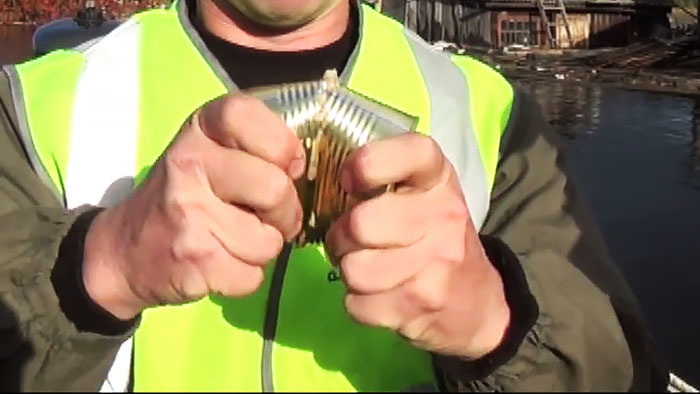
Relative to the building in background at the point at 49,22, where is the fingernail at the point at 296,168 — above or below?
above

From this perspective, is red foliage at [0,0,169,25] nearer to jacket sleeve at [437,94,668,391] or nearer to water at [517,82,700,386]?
water at [517,82,700,386]

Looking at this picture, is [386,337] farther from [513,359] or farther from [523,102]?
[523,102]

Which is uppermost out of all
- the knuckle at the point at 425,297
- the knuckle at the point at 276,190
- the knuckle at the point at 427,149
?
the knuckle at the point at 427,149

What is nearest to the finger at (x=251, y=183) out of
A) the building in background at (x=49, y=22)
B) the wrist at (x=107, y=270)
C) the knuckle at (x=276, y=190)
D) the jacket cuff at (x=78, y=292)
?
the knuckle at (x=276, y=190)

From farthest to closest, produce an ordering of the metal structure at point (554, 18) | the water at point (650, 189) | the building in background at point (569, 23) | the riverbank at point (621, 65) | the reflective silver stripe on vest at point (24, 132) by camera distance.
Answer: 1. the building in background at point (569, 23)
2. the metal structure at point (554, 18)
3. the riverbank at point (621, 65)
4. the water at point (650, 189)
5. the reflective silver stripe on vest at point (24, 132)

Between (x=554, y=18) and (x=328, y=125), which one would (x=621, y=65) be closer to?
(x=554, y=18)

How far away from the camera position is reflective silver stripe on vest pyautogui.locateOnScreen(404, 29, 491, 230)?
1885 millimetres

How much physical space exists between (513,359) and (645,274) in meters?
7.20

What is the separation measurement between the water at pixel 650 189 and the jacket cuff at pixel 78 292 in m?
1.84

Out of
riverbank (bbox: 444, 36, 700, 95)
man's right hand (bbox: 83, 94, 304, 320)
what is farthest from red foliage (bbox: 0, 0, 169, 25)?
man's right hand (bbox: 83, 94, 304, 320)

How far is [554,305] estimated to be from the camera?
1.62 meters

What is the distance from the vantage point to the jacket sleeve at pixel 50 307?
1.48 metres

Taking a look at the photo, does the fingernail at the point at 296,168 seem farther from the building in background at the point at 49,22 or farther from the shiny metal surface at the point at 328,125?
the building in background at the point at 49,22

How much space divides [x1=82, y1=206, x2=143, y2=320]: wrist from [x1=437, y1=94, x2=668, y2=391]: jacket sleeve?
→ 50cm
